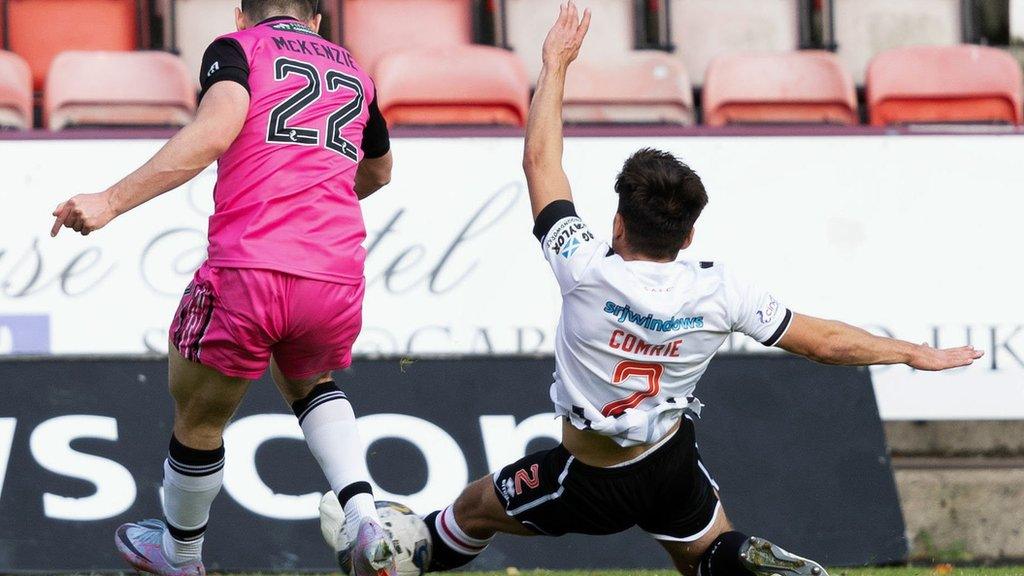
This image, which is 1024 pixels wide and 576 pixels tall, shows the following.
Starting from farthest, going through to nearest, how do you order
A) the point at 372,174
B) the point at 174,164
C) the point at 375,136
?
the point at 372,174
the point at 375,136
the point at 174,164

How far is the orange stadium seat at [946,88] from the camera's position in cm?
722

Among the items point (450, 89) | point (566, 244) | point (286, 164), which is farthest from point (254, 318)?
point (450, 89)

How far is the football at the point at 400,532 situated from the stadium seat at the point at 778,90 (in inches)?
146

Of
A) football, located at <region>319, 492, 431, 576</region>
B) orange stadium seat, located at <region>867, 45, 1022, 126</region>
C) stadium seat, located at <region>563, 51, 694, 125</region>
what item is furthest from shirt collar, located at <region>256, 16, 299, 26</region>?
orange stadium seat, located at <region>867, 45, 1022, 126</region>

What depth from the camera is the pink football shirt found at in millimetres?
3721

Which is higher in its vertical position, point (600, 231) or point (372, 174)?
point (372, 174)

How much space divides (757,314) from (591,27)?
4.52 m

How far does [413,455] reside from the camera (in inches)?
214

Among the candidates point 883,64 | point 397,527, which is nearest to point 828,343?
point 397,527

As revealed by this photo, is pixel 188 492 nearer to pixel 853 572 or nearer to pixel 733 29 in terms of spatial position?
pixel 853 572

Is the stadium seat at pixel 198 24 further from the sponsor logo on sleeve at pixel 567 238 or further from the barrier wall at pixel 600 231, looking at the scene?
the sponsor logo on sleeve at pixel 567 238

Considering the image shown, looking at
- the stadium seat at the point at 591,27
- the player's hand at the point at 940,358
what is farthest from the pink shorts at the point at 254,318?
the stadium seat at the point at 591,27

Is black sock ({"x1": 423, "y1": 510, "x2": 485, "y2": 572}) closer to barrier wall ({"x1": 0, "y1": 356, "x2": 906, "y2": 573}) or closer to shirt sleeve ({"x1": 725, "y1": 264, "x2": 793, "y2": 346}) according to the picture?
shirt sleeve ({"x1": 725, "y1": 264, "x2": 793, "y2": 346})

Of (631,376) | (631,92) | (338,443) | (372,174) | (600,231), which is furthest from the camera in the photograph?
(631,92)
